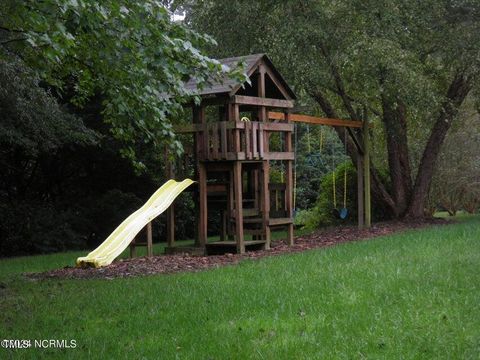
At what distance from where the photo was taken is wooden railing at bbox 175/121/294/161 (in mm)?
12375

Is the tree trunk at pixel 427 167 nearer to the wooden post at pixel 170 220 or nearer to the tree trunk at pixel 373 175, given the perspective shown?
the tree trunk at pixel 373 175

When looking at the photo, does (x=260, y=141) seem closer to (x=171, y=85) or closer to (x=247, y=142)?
(x=247, y=142)

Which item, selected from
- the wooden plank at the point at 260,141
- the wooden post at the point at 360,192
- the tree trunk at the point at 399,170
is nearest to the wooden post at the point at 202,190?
the wooden plank at the point at 260,141

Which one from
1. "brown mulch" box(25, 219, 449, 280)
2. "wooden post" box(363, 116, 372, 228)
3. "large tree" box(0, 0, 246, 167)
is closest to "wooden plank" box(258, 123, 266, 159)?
"brown mulch" box(25, 219, 449, 280)

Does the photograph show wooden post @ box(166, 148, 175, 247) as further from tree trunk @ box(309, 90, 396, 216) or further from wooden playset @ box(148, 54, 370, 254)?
tree trunk @ box(309, 90, 396, 216)

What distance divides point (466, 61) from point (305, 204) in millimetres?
12674

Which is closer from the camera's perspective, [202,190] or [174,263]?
[174,263]

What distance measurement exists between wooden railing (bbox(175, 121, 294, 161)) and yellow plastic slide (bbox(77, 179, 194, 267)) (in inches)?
32.3

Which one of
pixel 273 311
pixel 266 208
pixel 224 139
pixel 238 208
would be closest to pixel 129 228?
pixel 238 208

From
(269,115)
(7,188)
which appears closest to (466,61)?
(269,115)

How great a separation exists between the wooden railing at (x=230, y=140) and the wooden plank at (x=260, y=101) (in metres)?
0.39

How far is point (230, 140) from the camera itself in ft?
41.2

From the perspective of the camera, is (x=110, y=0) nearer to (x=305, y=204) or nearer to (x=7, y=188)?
(x=7, y=188)

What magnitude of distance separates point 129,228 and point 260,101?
3617 mm
